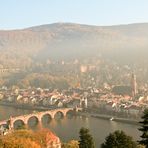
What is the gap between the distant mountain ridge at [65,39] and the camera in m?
127

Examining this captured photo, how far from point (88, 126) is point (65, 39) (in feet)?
403

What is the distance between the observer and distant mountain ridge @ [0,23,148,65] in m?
127

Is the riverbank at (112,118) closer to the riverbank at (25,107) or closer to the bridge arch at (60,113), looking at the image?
the bridge arch at (60,113)

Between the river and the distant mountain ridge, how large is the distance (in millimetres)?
81516

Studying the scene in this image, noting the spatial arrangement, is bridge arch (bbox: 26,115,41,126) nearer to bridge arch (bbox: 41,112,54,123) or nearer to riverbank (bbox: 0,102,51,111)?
bridge arch (bbox: 41,112,54,123)

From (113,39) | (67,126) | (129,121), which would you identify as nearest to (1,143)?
(67,126)

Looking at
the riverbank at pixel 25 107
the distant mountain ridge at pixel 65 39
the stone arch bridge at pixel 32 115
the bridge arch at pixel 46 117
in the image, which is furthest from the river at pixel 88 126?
the distant mountain ridge at pixel 65 39

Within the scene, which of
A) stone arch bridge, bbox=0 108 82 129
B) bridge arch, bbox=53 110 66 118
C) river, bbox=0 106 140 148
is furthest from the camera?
bridge arch, bbox=53 110 66 118

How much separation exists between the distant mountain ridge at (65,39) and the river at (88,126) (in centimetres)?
8152

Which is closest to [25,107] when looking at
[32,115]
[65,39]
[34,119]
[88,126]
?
[34,119]

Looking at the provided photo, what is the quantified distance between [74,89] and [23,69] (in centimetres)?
3544

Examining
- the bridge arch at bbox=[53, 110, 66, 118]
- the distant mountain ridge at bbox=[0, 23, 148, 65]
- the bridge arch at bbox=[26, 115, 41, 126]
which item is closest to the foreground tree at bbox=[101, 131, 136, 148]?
the bridge arch at bbox=[26, 115, 41, 126]

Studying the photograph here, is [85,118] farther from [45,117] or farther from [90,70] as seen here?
[90,70]

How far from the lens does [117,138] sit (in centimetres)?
1562
